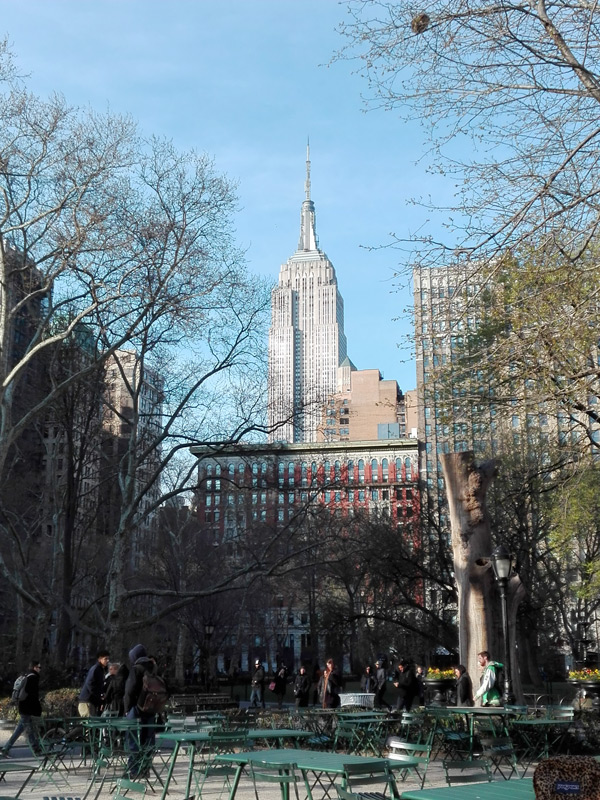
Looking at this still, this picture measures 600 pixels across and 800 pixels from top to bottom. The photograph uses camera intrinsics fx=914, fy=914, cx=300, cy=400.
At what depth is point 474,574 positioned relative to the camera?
58.9ft

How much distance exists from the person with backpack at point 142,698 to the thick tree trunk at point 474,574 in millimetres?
7385

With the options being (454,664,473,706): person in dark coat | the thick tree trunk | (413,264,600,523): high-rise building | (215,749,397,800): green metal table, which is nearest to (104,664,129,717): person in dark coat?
(454,664,473,706): person in dark coat

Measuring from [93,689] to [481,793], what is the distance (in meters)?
11.2

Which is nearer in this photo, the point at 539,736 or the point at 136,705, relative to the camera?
the point at 136,705

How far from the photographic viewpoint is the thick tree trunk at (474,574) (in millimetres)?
17719

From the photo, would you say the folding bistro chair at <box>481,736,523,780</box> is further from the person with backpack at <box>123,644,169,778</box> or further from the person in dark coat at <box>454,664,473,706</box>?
the person with backpack at <box>123,644,169,778</box>

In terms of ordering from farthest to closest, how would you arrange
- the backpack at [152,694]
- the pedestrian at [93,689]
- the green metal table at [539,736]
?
1. the pedestrian at [93,689]
2. the green metal table at [539,736]
3. the backpack at [152,694]

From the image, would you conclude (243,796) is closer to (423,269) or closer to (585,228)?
(423,269)

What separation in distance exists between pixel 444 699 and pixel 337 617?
1544 centimetres

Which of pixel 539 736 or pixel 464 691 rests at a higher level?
pixel 464 691

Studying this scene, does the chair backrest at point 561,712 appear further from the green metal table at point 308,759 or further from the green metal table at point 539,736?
the green metal table at point 308,759

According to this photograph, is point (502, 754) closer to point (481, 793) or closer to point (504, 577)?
point (504, 577)

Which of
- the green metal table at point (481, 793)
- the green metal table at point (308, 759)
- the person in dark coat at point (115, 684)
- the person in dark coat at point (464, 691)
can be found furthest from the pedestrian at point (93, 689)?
the green metal table at point (481, 793)

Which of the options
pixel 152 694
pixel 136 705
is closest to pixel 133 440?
pixel 136 705
